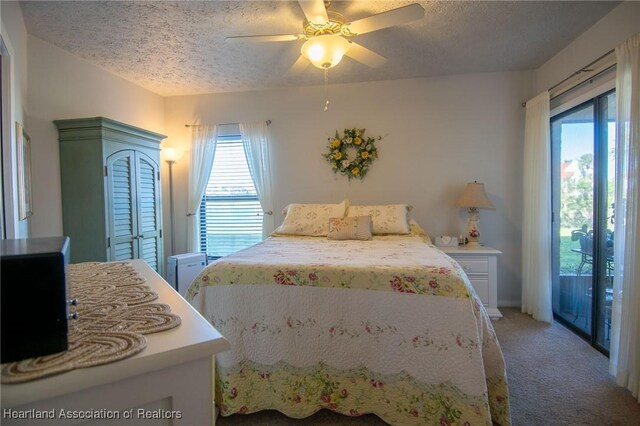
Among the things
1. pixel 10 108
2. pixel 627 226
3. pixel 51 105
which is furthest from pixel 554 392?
pixel 51 105

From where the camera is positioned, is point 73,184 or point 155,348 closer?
point 155,348

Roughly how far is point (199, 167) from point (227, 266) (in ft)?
8.63

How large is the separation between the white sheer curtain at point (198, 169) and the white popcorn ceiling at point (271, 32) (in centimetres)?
68

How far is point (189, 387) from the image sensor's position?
0.63 metres

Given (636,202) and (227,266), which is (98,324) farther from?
(636,202)

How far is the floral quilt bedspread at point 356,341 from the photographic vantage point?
1.60 meters

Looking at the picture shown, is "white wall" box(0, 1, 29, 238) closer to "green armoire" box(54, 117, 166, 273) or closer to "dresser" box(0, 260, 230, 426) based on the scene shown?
"green armoire" box(54, 117, 166, 273)

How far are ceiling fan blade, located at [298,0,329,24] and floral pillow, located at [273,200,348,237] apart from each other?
1.78m

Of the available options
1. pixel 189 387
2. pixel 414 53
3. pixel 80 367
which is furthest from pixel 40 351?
pixel 414 53

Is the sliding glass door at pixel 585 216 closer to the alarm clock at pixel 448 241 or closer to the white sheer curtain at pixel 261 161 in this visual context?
the alarm clock at pixel 448 241

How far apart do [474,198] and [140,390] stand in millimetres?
3344

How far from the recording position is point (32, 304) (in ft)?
1.82

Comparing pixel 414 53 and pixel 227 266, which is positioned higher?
pixel 414 53

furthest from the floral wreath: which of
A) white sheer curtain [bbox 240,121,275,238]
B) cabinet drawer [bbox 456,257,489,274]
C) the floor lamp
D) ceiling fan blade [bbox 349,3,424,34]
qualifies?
the floor lamp
